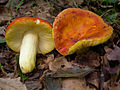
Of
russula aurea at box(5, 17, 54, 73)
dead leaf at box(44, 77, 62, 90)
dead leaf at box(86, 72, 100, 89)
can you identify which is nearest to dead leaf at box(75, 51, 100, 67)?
dead leaf at box(86, 72, 100, 89)

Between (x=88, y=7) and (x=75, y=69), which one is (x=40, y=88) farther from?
(x=88, y=7)

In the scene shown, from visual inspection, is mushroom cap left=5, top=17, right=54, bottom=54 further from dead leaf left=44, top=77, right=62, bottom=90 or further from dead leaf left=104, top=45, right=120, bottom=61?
dead leaf left=104, top=45, right=120, bottom=61

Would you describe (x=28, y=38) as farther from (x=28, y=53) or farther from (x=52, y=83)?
(x=52, y=83)

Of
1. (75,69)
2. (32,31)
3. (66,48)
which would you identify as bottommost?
(75,69)

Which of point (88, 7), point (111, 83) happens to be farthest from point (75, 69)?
point (88, 7)

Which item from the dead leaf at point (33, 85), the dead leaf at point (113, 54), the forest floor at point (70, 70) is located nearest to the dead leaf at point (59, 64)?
the forest floor at point (70, 70)

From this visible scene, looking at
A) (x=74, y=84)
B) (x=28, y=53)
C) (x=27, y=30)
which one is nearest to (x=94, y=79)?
(x=74, y=84)

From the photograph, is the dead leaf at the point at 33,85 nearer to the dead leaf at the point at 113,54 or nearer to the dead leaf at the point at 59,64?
the dead leaf at the point at 59,64
